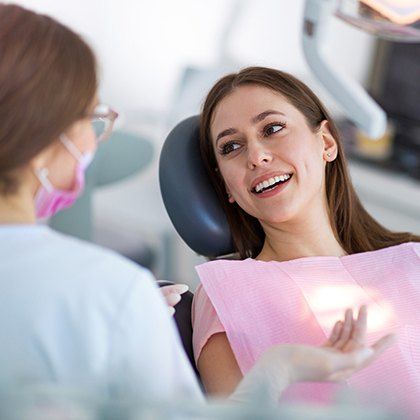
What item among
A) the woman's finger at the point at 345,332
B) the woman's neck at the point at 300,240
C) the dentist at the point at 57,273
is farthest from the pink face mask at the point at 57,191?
the woman's neck at the point at 300,240

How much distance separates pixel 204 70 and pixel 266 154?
164 cm

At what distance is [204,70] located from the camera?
3.24 metres

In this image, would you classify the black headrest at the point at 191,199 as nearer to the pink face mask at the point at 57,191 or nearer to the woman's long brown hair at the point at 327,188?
the woman's long brown hair at the point at 327,188

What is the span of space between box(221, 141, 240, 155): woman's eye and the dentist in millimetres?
716

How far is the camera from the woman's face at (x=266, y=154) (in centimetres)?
167

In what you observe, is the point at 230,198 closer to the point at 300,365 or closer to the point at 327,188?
the point at 327,188

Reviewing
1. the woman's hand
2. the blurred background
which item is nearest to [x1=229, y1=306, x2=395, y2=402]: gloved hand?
the woman's hand

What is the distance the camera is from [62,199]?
111 cm

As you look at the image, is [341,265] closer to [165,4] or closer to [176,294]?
[176,294]

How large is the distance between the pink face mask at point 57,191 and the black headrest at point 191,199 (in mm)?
601

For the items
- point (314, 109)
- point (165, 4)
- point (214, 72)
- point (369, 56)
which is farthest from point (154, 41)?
point (314, 109)

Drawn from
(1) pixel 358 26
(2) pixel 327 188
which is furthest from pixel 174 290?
(1) pixel 358 26

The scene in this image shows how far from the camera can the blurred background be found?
3.37 m

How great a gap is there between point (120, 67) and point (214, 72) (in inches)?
27.1
